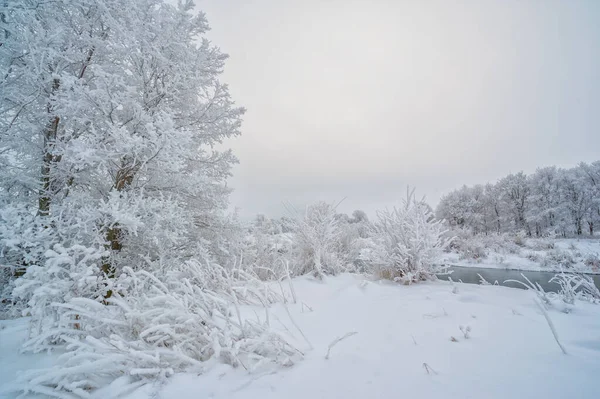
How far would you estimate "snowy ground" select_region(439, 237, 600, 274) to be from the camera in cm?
1134

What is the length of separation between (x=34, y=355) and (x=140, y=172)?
11.2 feet

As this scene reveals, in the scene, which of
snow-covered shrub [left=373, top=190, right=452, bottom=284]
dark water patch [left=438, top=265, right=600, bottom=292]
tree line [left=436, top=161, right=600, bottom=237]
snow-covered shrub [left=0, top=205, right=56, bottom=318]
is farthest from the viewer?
tree line [left=436, top=161, right=600, bottom=237]

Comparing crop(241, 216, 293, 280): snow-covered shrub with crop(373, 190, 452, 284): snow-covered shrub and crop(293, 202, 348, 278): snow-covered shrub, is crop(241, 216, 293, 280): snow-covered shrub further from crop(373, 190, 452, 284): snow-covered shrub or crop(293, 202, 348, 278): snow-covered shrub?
crop(373, 190, 452, 284): snow-covered shrub

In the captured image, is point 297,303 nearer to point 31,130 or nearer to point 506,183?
point 31,130

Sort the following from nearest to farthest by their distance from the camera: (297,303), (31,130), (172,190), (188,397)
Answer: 1. (188,397)
2. (297,303)
3. (31,130)
4. (172,190)

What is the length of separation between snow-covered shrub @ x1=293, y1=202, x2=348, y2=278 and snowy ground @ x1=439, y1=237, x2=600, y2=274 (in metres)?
7.04

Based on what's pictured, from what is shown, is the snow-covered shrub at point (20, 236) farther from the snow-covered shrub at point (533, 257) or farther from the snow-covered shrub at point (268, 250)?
the snow-covered shrub at point (533, 257)

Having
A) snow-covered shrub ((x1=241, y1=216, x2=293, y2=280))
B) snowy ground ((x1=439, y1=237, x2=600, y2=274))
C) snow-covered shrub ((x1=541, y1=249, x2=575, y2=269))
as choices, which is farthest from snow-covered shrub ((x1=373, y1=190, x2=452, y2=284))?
snow-covered shrub ((x1=541, y1=249, x2=575, y2=269))

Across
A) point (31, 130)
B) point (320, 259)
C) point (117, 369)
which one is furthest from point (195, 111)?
point (117, 369)

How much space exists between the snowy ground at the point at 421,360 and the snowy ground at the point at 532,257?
982cm

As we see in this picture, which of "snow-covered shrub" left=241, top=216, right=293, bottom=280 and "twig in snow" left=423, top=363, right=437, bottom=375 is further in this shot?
"snow-covered shrub" left=241, top=216, right=293, bottom=280

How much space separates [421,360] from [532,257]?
1690cm

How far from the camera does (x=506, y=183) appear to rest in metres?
32.2

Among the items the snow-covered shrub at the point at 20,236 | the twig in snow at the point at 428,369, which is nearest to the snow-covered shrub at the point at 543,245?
the twig in snow at the point at 428,369
